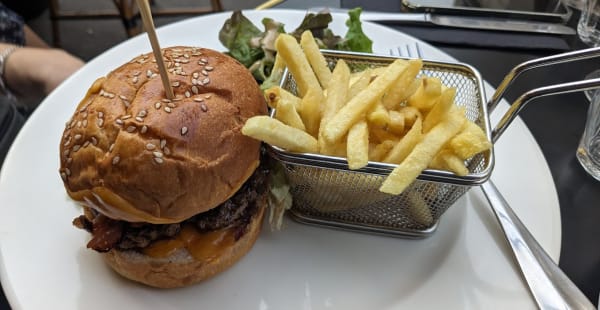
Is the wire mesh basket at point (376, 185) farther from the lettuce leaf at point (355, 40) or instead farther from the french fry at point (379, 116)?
the lettuce leaf at point (355, 40)

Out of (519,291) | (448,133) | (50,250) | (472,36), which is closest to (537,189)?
(519,291)

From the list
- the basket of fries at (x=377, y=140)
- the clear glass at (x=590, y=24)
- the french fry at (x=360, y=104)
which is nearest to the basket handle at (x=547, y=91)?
the basket of fries at (x=377, y=140)

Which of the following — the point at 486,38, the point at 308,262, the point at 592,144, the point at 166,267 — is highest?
the point at 486,38

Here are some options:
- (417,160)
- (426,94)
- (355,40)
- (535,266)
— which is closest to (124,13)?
(355,40)

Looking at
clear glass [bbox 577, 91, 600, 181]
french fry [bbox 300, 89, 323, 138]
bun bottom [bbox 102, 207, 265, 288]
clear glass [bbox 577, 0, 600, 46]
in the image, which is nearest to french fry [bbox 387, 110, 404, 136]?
french fry [bbox 300, 89, 323, 138]

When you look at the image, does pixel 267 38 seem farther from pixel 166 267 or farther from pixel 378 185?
pixel 166 267

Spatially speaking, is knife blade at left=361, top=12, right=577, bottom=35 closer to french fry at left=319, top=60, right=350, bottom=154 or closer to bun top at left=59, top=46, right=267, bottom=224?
french fry at left=319, top=60, right=350, bottom=154
